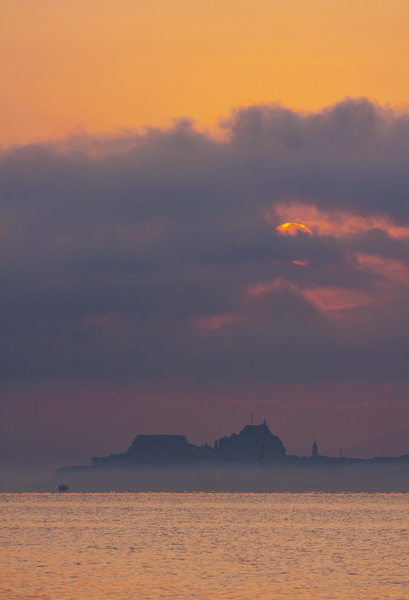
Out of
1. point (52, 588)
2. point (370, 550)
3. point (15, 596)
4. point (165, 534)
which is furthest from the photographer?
point (165, 534)

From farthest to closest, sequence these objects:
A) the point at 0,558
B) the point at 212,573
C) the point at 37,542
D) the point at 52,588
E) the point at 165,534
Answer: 1. the point at 165,534
2. the point at 37,542
3. the point at 0,558
4. the point at 212,573
5. the point at 52,588

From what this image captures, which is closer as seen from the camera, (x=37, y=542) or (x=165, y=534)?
(x=37, y=542)

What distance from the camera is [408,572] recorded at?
102 meters

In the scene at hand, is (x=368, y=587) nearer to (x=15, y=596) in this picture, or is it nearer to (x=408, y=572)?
(x=408, y=572)

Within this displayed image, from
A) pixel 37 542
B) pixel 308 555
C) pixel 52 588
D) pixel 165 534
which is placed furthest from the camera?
pixel 165 534

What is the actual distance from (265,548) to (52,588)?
213 ft

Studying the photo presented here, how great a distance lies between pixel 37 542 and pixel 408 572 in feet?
254

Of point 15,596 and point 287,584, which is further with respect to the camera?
point 287,584

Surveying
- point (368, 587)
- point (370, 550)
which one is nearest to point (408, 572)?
point (368, 587)

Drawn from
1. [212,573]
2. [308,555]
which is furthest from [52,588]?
[308,555]

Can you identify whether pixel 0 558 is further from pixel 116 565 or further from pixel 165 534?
pixel 165 534

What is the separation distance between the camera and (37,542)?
15400 cm

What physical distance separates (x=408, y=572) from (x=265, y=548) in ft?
146

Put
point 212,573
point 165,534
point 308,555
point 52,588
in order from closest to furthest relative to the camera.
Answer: point 52,588
point 212,573
point 308,555
point 165,534
